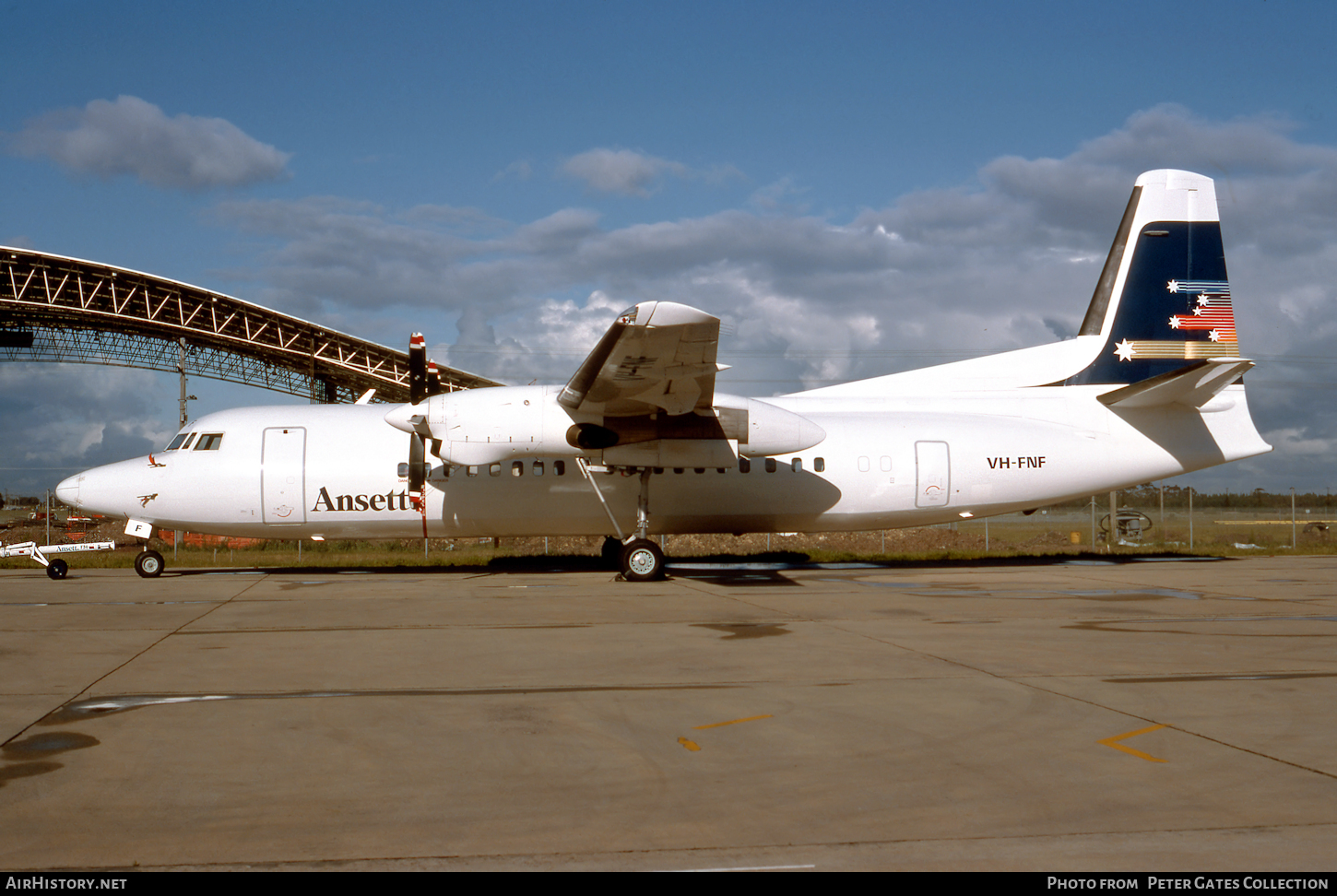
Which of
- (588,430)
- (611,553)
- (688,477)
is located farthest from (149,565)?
(688,477)

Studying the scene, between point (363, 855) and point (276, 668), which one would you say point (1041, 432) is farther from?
point (363, 855)

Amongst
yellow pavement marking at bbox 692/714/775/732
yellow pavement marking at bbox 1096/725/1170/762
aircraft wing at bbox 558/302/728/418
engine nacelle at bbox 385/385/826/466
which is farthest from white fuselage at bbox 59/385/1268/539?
yellow pavement marking at bbox 1096/725/1170/762

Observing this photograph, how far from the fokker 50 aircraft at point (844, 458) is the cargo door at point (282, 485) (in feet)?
0.08

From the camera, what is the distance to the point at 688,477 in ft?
55.3

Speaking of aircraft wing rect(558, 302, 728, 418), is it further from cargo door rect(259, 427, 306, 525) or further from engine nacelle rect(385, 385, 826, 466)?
cargo door rect(259, 427, 306, 525)

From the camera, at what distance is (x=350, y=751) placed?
505 cm

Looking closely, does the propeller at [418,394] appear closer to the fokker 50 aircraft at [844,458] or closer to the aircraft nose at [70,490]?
the fokker 50 aircraft at [844,458]

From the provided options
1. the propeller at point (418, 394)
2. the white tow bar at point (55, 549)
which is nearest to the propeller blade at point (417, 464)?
the propeller at point (418, 394)

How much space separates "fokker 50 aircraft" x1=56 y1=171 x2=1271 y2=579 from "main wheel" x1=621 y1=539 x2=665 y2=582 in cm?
8

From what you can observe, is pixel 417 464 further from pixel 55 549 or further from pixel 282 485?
pixel 55 549

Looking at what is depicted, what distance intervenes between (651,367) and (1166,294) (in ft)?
36.5

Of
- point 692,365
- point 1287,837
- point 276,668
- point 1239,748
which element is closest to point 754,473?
point 692,365

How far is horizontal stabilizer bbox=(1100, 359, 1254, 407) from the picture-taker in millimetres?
15484

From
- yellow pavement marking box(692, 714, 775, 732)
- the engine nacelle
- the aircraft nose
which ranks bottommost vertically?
yellow pavement marking box(692, 714, 775, 732)
